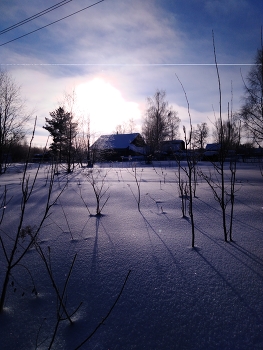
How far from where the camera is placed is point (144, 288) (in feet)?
4.06

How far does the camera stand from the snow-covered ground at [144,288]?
0.92m

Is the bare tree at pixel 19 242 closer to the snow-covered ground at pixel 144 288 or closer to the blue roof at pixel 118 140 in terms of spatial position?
the snow-covered ground at pixel 144 288

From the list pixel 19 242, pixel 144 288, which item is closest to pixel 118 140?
pixel 19 242

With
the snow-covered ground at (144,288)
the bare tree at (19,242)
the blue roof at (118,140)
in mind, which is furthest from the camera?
the blue roof at (118,140)

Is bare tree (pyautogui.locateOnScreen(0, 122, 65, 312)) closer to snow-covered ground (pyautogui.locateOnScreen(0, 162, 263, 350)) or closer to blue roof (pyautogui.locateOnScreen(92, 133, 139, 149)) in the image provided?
snow-covered ground (pyautogui.locateOnScreen(0, 162, 263, 350))

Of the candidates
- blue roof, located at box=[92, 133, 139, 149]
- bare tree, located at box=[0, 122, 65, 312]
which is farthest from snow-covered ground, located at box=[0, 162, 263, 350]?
blue roof, located at box=[92, 133, 139, 149]

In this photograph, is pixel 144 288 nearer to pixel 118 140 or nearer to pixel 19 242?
pixel 19 242

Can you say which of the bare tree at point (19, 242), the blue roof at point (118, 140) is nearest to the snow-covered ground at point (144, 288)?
the bare tree at point (19, 242)

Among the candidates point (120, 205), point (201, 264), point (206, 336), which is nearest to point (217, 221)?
point (201, 264)

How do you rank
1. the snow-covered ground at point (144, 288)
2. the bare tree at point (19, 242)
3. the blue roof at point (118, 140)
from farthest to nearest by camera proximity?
the blue roof at point (118, 140)
the bare tree at point (19, 242)
the snow-covered ground at point (144, 288)

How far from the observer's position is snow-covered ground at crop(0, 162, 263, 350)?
3.00 ft

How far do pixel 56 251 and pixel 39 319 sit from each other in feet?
2.41

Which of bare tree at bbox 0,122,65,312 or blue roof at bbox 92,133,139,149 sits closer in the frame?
bare tree at bbox 0,122,65,312

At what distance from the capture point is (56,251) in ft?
5.66
